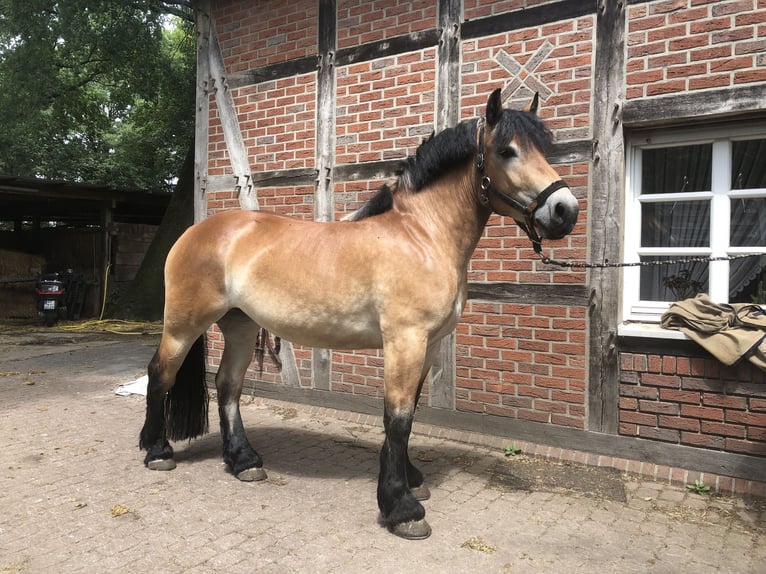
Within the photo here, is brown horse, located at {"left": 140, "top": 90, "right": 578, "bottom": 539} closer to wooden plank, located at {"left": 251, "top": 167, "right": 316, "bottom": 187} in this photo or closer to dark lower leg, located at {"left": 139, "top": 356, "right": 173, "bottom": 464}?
dark lower leg, located at {"left": 139, "top": 356, "right": 173, "bottom": 464}

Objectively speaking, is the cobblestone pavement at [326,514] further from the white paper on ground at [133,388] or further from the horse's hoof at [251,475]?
the white paper on ground at [133,388]

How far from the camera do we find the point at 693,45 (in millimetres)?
3480

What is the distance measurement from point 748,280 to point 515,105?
6.63 feet

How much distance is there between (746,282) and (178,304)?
3749mm

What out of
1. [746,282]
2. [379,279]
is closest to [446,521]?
[379,279]

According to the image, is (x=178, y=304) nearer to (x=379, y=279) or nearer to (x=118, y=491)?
(x=118, y=491)

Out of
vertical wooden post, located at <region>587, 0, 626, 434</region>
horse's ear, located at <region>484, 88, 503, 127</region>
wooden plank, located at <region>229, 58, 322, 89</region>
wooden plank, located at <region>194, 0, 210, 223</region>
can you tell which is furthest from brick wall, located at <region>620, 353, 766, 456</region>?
wooden plank, located at <region>194, 0, 210, 223</region>

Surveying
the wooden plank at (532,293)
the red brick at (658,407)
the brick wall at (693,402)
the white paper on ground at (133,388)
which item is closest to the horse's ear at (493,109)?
the wooden plank at (532,293)

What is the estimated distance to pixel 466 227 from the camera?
2980mm

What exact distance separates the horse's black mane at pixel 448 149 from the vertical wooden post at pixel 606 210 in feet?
4.33

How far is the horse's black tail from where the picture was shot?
376 cm

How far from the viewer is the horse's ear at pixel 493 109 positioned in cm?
263

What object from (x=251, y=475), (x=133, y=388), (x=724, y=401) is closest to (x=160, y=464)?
(x=251, y=475)

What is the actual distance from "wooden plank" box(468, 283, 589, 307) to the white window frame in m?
0.32
